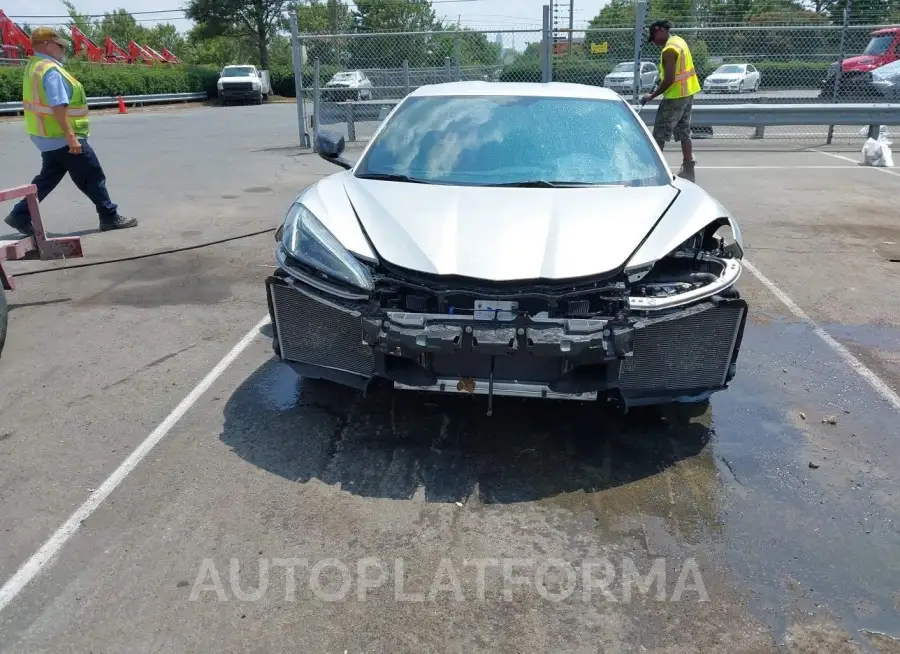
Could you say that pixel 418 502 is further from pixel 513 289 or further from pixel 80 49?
pixel 80 49

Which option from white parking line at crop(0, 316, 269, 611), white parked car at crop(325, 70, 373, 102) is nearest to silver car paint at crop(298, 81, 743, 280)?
white parking line at crop(0, 316, 269, 611)

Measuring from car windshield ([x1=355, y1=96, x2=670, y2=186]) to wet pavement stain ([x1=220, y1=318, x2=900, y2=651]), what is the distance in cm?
133

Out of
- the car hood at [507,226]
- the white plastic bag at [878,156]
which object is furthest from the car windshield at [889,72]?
the car hood at [507,226]

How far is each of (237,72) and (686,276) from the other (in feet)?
122

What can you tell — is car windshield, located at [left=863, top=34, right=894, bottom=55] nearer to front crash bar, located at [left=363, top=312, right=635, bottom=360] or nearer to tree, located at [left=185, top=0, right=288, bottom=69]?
front crash bar, located at [left=363, top=312, right=635, bottom=360]

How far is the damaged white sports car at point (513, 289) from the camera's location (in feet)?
10.7

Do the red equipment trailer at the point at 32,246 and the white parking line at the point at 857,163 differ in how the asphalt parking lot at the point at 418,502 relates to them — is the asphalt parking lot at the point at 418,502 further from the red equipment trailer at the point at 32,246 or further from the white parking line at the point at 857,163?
the white parking line at the point at 857,163

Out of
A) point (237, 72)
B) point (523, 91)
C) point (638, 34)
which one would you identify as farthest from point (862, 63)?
point (237, 72)

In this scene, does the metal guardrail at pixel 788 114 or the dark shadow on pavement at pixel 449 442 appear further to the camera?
the metal guardrail at pixel 788 114

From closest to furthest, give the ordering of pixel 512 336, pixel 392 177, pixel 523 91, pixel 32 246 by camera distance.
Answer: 1. pixel 512 336
2. pixel 392 177
3. pixel 523 91
4. pixel 32 246

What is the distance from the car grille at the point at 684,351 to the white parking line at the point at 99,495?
2321mm

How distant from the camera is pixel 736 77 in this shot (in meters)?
15.4

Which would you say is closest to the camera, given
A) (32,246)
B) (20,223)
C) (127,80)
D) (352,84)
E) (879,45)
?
(32,246)

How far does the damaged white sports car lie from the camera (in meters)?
3.26
